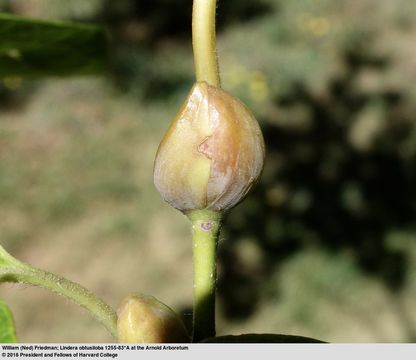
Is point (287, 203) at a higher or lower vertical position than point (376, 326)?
higher

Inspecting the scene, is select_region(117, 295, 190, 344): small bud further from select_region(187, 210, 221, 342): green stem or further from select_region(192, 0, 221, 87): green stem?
select_region(192, 0, 221, 87): green stem

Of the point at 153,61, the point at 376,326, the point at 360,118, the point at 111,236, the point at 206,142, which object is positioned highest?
the point at 206,142

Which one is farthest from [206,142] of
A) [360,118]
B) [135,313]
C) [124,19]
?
[124,19]

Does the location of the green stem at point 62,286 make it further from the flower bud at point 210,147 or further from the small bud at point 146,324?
the flower bud at point 210,147

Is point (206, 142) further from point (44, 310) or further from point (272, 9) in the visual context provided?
point (272, 9)

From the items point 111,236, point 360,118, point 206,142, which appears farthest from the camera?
point 360,118

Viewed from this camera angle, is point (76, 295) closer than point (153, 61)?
Yes

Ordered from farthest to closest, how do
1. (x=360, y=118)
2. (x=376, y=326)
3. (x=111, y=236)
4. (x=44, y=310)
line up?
(x=360, y=118)
(x=111, y=236)
(x=44, y=310)
(x=376, y=326)

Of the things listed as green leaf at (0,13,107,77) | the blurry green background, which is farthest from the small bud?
the blurry green background
